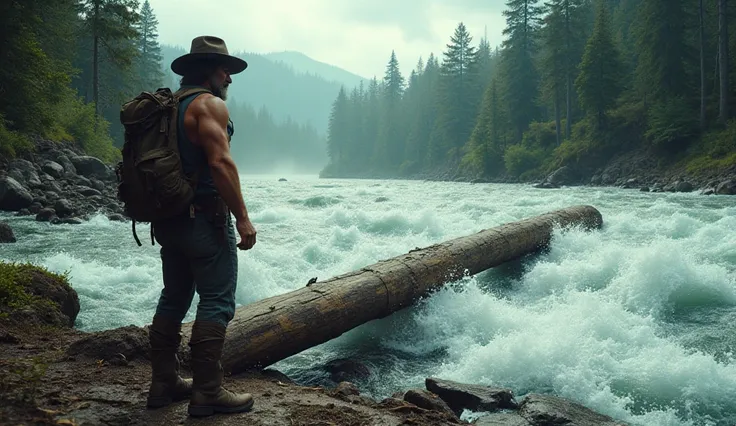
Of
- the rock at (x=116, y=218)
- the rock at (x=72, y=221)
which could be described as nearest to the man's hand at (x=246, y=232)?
the rock at (x=72, y=221)

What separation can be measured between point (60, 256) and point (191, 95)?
25.2 feet

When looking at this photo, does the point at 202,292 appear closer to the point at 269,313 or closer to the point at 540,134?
the point at 269,313

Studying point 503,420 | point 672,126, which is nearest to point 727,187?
point 672,126

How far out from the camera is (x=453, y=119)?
73438mm

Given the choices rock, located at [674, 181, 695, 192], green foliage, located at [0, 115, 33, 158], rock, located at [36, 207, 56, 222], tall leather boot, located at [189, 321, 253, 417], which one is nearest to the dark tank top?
tall leather boot, located at [189, 321, 253, 417]

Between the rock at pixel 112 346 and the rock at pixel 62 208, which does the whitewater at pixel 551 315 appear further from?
the rock at pixel 62 208

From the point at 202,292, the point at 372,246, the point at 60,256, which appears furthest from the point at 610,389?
the point at 60,256

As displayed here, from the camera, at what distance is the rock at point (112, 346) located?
441cm

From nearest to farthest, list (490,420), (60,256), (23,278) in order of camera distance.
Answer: (490,420) → (23,278) → (60,256)

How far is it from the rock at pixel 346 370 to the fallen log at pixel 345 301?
14.1 inches

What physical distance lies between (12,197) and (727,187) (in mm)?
27854

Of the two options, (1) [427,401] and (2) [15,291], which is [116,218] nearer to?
(2) [15,291]

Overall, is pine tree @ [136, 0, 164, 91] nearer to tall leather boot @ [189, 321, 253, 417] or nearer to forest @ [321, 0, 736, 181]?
forest @ [321, 0, 736, 181]

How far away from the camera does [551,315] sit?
20.4ft
